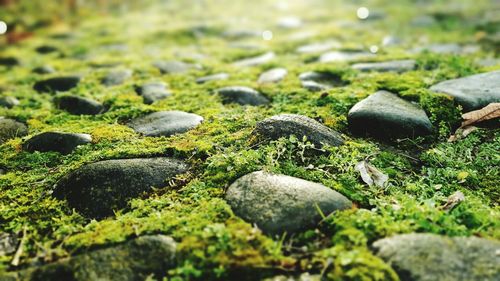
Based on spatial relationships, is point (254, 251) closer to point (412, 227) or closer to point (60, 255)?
point (412, 227)

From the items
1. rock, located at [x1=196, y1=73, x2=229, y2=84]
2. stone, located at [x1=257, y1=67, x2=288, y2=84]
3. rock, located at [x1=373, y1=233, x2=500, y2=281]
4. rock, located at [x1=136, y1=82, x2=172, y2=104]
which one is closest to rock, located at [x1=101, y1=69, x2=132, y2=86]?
rock, located at [x1=136, y1=82, x2=172, y2=104]

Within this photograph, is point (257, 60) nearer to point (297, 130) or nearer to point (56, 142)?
point (297, 130)

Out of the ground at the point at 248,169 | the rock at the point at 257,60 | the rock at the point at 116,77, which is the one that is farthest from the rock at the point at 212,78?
the rock at the point at 116,77

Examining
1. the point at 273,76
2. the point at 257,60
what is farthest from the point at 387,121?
the point at 257,60

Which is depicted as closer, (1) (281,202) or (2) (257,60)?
(1) (281,202)

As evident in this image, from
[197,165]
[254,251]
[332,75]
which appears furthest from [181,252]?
[332,75]
